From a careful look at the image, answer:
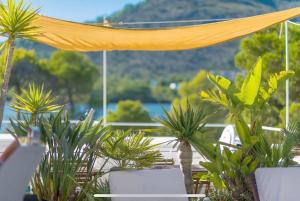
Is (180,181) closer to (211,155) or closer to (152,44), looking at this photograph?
(211,155)

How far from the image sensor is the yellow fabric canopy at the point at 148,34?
6988mm

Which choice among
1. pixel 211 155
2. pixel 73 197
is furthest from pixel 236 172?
pixel 73 197

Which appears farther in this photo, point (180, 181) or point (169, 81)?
point (169, 81)

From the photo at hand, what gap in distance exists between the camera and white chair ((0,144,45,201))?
3441 millimetres

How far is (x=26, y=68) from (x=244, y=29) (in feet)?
81.9

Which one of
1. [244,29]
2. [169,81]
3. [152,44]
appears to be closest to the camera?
[244,29]

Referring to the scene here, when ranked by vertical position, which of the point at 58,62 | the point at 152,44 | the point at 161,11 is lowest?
the point at 152,44

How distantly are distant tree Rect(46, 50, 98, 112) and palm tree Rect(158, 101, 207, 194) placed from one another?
25.1 meters

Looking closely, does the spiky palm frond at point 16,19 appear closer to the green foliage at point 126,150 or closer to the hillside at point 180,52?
the green foliage at point 126,150

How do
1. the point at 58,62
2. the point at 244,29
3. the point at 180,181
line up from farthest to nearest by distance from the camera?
1. the point at 58,62
2. the point at 244,29
3. the point at 180,181

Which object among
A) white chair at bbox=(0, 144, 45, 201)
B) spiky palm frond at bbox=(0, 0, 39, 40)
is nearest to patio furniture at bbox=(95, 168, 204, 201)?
white chair at bbox=(0, 144, 45, 201)

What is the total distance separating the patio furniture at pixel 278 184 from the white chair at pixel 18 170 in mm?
2095

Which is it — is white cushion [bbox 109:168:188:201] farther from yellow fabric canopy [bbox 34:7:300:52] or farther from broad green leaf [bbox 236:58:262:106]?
yellow fabric canopy [bbox 34:7:300:52]

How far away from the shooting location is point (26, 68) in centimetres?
3100
